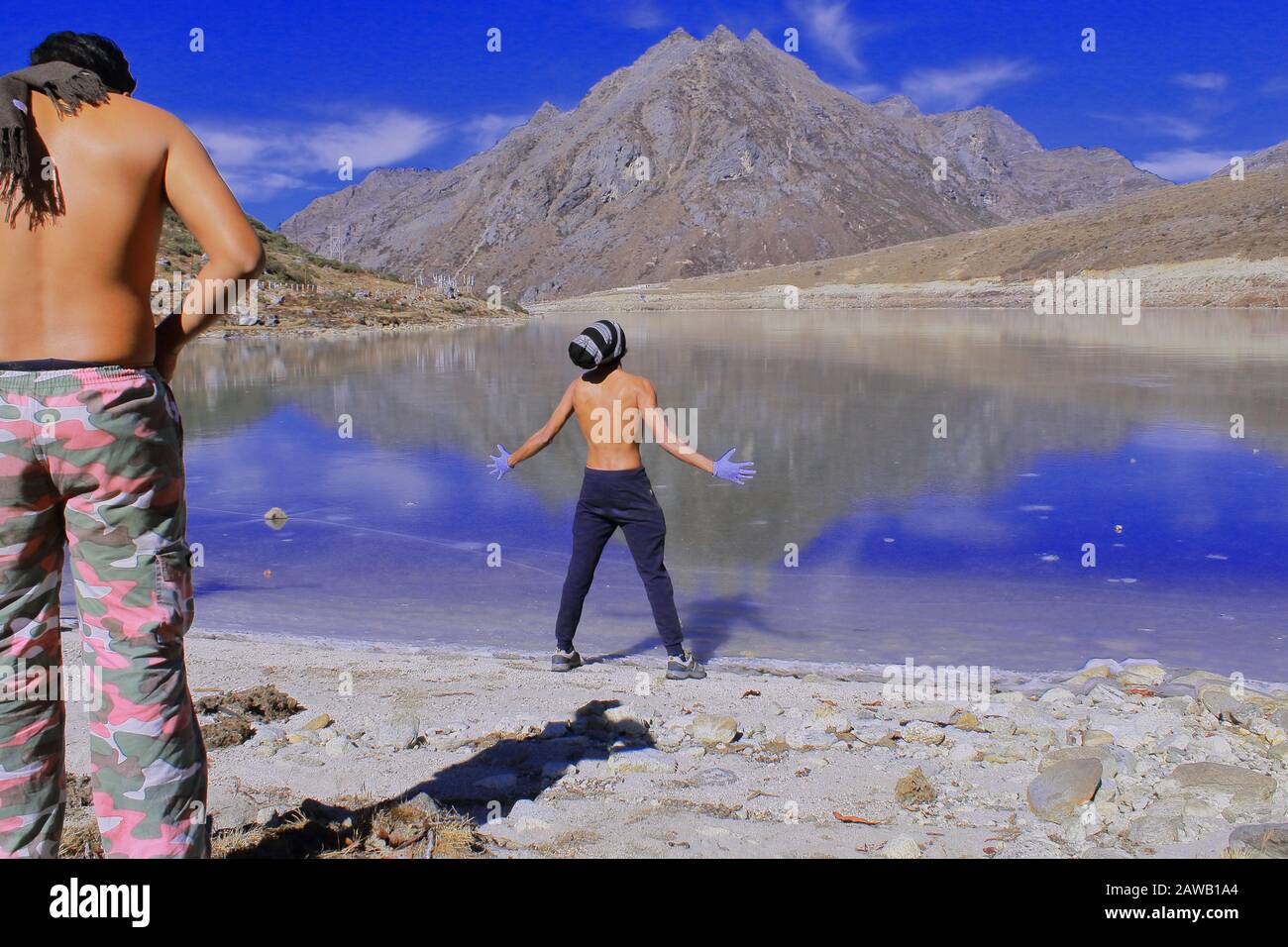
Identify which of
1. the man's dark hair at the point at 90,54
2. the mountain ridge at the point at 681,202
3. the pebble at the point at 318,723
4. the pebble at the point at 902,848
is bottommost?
the pebble at the point at 902,848

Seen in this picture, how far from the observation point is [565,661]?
527 centimetres

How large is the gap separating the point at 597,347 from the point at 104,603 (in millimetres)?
3286

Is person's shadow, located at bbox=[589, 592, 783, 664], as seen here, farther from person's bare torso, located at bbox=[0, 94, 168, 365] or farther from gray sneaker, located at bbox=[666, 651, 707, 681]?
person's bare torso, located at bbox=[0, 94, 168, 365]

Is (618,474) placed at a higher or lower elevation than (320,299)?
lower

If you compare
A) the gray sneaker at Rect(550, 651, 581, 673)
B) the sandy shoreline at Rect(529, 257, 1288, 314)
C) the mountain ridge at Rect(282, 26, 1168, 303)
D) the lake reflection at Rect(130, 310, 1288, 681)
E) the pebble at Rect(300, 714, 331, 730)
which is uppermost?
the mountain ridge at Rect(282, 26, 1168, 303)

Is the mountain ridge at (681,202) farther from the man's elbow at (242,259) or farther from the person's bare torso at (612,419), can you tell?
the man's elbow at (242,259)

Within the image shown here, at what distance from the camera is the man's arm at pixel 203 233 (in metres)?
2.22

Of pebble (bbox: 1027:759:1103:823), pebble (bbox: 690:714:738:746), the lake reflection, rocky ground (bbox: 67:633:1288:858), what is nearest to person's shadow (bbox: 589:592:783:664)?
the lake reflection

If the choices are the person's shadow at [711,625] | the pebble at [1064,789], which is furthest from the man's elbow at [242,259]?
the person's shadow at [711,625]

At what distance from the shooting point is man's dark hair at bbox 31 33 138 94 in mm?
2299

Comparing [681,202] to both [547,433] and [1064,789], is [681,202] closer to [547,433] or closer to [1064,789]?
[547,433]

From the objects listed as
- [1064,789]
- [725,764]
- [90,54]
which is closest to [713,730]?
[725,764]

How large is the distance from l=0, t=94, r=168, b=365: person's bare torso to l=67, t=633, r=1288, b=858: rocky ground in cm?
150

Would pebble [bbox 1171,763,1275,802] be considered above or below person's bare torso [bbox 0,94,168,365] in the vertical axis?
below
